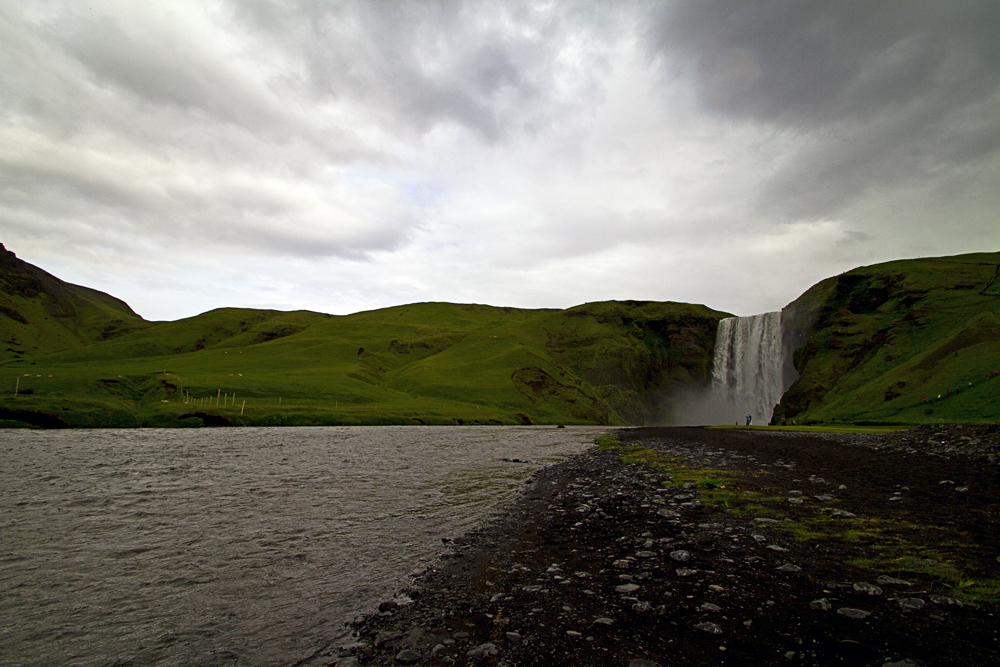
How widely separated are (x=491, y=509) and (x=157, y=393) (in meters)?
79.7

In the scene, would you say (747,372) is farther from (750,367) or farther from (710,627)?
(710,627)

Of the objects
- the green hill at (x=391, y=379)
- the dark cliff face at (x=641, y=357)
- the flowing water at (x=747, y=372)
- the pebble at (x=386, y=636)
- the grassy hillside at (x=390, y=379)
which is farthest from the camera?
the dark cliff face at (x=641, y=357)

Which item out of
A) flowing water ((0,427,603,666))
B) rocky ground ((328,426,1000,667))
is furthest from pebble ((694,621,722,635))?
flowing water ((0,427,603,666))

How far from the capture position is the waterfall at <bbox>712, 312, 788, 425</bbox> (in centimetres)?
12288

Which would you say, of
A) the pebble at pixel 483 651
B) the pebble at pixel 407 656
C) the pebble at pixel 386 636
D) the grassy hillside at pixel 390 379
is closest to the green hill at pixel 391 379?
the grassy hillside at pixel 390 379

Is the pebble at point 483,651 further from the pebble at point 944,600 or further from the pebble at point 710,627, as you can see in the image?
the pebble at point 944,600

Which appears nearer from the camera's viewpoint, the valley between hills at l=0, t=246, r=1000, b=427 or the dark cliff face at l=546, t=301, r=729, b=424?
the valley between hills at l=0, t=246, r=1000, b=427

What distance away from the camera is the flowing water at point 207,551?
7.55 meters

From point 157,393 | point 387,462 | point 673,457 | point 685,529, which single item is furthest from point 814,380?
point 157,393

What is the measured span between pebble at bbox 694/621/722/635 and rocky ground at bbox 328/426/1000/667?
0.03 m

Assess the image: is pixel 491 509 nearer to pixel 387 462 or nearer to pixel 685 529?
pixel 685 529

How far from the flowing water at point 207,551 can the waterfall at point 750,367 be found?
118936mm

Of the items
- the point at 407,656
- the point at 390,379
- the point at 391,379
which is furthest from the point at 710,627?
the point at 390,379

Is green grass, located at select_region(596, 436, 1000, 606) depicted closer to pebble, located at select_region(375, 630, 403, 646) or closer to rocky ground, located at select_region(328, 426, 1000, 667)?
rocky ground, located at select_region(328, 426, 1000, 667)
